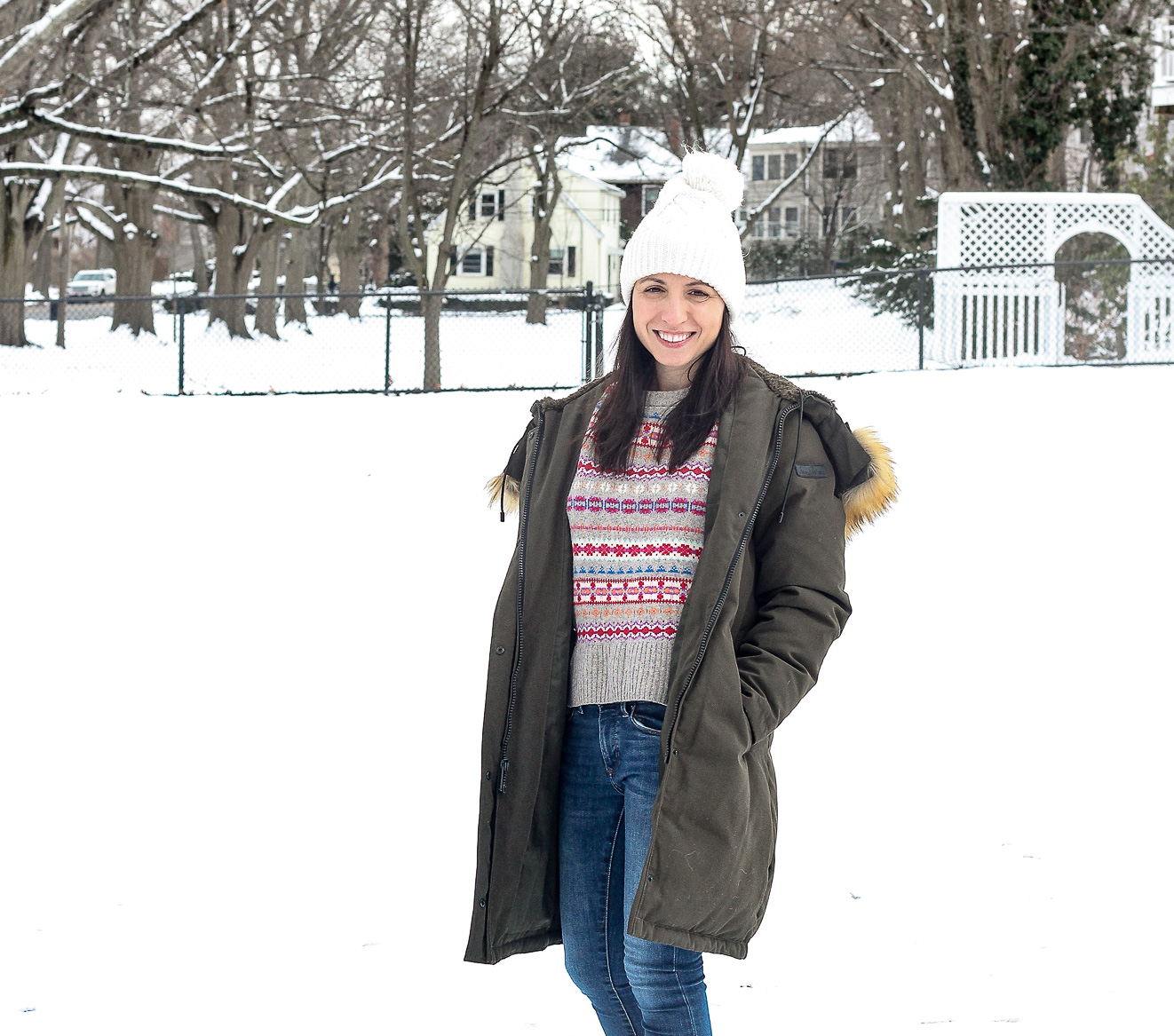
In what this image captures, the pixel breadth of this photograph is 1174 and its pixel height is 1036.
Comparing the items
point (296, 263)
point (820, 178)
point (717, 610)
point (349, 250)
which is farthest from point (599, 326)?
point (820, 178)

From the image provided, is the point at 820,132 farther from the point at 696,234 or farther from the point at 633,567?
the point at 633,567

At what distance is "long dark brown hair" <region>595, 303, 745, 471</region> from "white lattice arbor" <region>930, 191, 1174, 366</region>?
13.5 meters

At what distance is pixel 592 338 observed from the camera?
15773 millimetres

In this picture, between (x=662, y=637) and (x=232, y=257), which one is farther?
(x=232, y=257)

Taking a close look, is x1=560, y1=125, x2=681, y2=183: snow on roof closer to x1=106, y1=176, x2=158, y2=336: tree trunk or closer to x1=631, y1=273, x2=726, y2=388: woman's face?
x1=106, y1=176, x2=158, y2=336: tree trunk

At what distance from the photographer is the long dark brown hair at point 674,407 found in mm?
2383

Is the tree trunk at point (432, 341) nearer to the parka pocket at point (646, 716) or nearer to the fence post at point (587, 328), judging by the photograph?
the fence post at point (587, 328)

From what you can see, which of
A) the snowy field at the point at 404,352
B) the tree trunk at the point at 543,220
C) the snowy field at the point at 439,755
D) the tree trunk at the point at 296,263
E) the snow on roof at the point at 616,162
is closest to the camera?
the snowy field at the point at 439,755

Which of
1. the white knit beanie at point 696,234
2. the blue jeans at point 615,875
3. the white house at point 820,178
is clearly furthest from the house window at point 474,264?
the blue jeans at point 615,875

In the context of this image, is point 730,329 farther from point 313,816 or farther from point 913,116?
point 913,116

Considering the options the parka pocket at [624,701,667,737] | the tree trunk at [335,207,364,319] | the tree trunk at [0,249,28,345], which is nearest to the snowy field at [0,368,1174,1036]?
the parka pocket at [624,701,667,737]

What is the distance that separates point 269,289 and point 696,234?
33382 millimetres

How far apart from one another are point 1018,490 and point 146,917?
7.52 meters

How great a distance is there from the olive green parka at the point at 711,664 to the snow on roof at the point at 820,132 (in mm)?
38543
